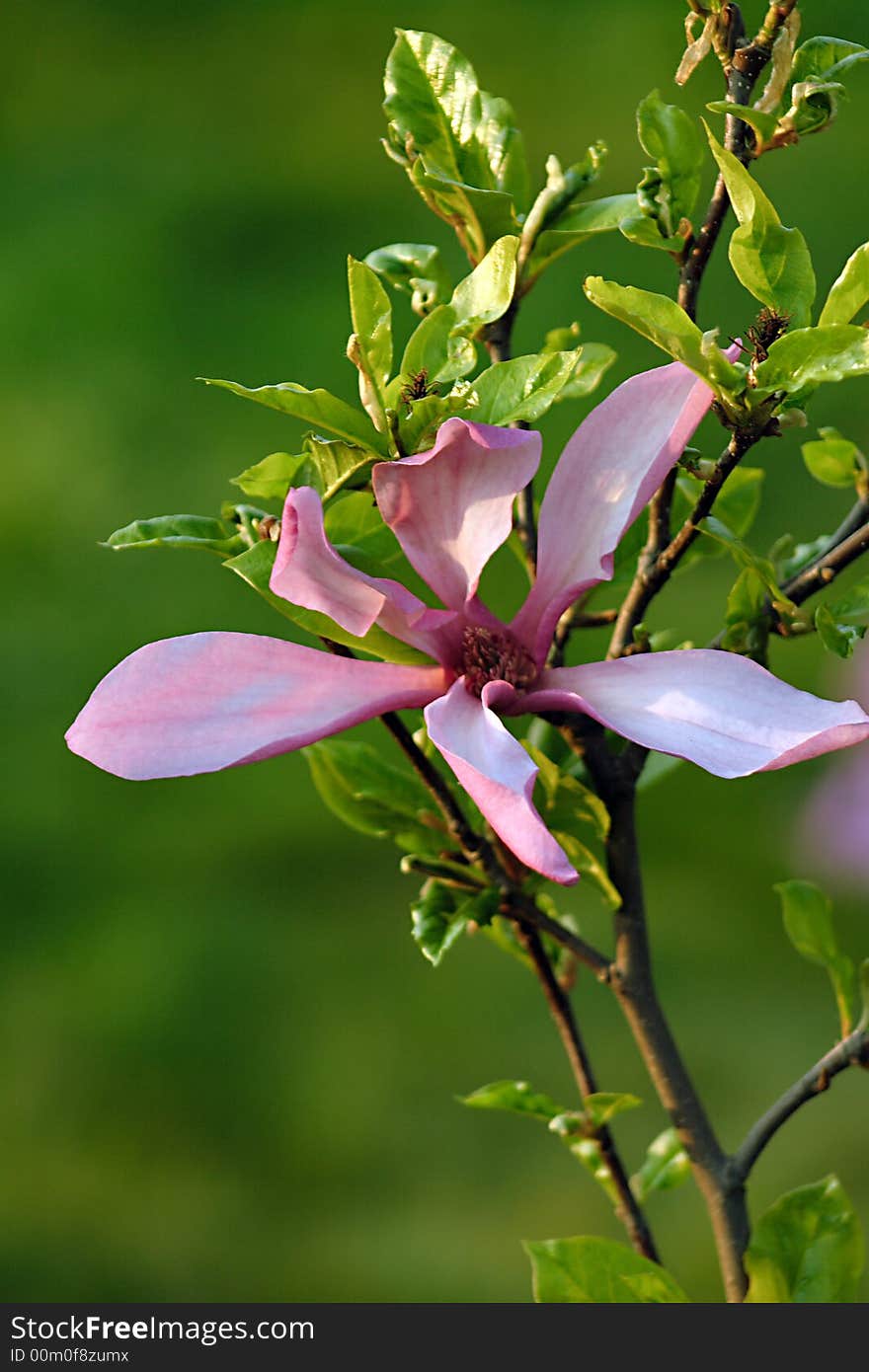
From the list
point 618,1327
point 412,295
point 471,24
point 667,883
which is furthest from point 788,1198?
point 471,24

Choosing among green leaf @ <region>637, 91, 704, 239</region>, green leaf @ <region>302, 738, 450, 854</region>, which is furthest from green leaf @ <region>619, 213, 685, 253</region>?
green leaf @ <region>302, 738, 450, 854</region>

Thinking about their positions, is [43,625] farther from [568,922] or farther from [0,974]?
[568,922]

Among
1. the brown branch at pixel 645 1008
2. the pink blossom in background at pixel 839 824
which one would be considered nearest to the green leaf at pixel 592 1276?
the brown branch at pixel 645 1008

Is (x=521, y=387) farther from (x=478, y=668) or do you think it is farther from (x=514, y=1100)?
(x=514, y=1100)

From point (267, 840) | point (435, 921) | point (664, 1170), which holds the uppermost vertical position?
point (435, 921)

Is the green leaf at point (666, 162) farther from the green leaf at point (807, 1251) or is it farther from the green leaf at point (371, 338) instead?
the green leaf at point (807, 1251)

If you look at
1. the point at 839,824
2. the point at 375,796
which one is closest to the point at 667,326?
the point at 375,796

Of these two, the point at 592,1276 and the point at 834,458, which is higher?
the point at 834,458
